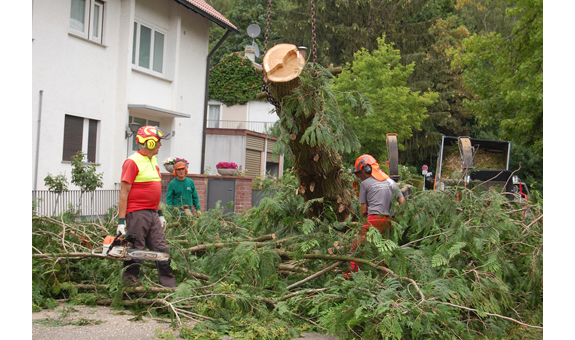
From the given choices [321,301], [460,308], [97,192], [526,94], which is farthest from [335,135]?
[526,94]

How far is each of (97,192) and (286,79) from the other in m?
9.01

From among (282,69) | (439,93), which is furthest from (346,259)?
(439,93)

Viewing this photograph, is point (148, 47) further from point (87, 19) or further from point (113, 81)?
point (87, 19)

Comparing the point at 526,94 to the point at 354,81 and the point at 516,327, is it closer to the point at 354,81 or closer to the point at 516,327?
the point at 354,81

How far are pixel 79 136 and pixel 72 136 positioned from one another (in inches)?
8.6

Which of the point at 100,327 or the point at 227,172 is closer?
the point at 100,327

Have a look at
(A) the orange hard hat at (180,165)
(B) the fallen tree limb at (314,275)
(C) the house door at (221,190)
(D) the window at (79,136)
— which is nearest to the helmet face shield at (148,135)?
(B) the fallen tree limb at (314,275)

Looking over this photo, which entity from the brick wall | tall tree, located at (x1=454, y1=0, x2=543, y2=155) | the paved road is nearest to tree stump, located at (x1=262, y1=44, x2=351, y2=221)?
the paved road

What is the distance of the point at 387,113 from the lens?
24.7 meters

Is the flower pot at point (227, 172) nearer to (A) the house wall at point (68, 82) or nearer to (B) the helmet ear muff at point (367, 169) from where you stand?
(A) the house wall at point (68, 82)

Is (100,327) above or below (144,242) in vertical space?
below

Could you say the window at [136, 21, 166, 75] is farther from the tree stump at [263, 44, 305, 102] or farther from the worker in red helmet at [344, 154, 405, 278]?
the tree stump at [263, 44, 305, 102]

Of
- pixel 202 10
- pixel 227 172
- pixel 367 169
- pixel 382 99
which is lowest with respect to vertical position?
pixel 227 172

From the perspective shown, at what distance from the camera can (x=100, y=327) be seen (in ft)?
14.0
